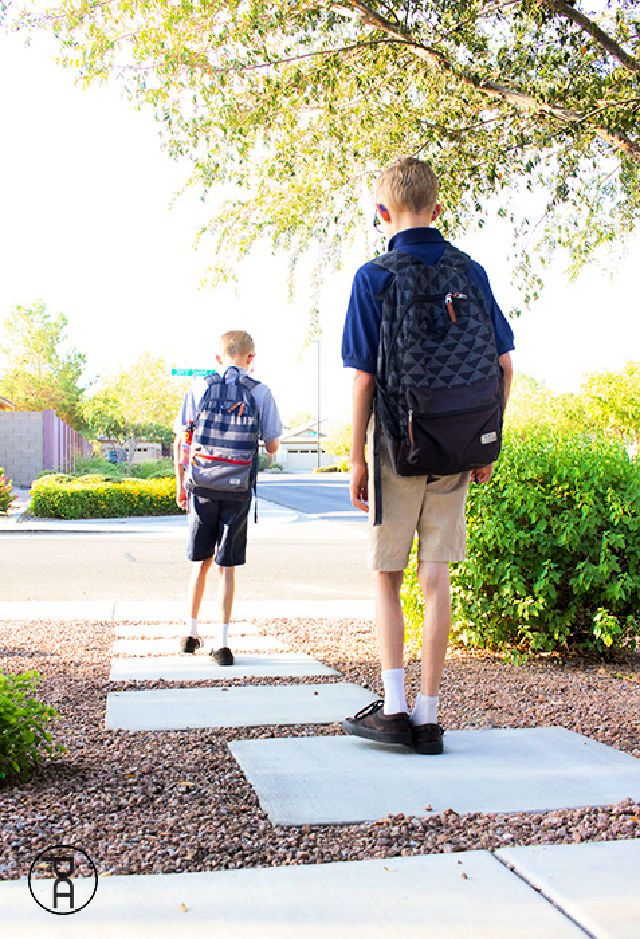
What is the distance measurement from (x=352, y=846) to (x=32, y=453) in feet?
114

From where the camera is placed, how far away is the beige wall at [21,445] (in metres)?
35.7

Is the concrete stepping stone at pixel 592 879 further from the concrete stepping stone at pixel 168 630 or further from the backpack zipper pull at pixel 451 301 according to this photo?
the concrete stepping stone at pixel 168 630

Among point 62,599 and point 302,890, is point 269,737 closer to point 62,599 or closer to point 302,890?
point 302,890

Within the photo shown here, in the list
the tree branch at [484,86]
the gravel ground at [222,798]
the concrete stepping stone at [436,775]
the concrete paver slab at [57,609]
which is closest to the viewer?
the gravel ground at [222,798]

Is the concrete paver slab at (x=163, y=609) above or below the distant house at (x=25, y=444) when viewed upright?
below

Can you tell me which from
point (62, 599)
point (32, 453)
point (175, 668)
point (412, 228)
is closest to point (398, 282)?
point (412, 228)

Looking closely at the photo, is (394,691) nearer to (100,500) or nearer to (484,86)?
(484,86)

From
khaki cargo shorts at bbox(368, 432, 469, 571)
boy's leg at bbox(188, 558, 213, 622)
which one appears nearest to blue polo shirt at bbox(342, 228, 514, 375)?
khaki cargo shorts at bbox(368, 432, 469, 571)

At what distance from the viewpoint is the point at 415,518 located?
3.90 m

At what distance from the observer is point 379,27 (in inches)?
283

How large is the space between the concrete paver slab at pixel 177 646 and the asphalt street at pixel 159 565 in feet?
8.55

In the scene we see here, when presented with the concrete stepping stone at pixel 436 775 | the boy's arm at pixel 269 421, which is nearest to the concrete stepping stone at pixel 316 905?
the concrete stepping stone at pixel 436 775

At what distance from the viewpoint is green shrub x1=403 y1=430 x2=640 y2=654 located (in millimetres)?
5422

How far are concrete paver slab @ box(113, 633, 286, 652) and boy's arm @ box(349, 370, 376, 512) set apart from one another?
7.87ft
